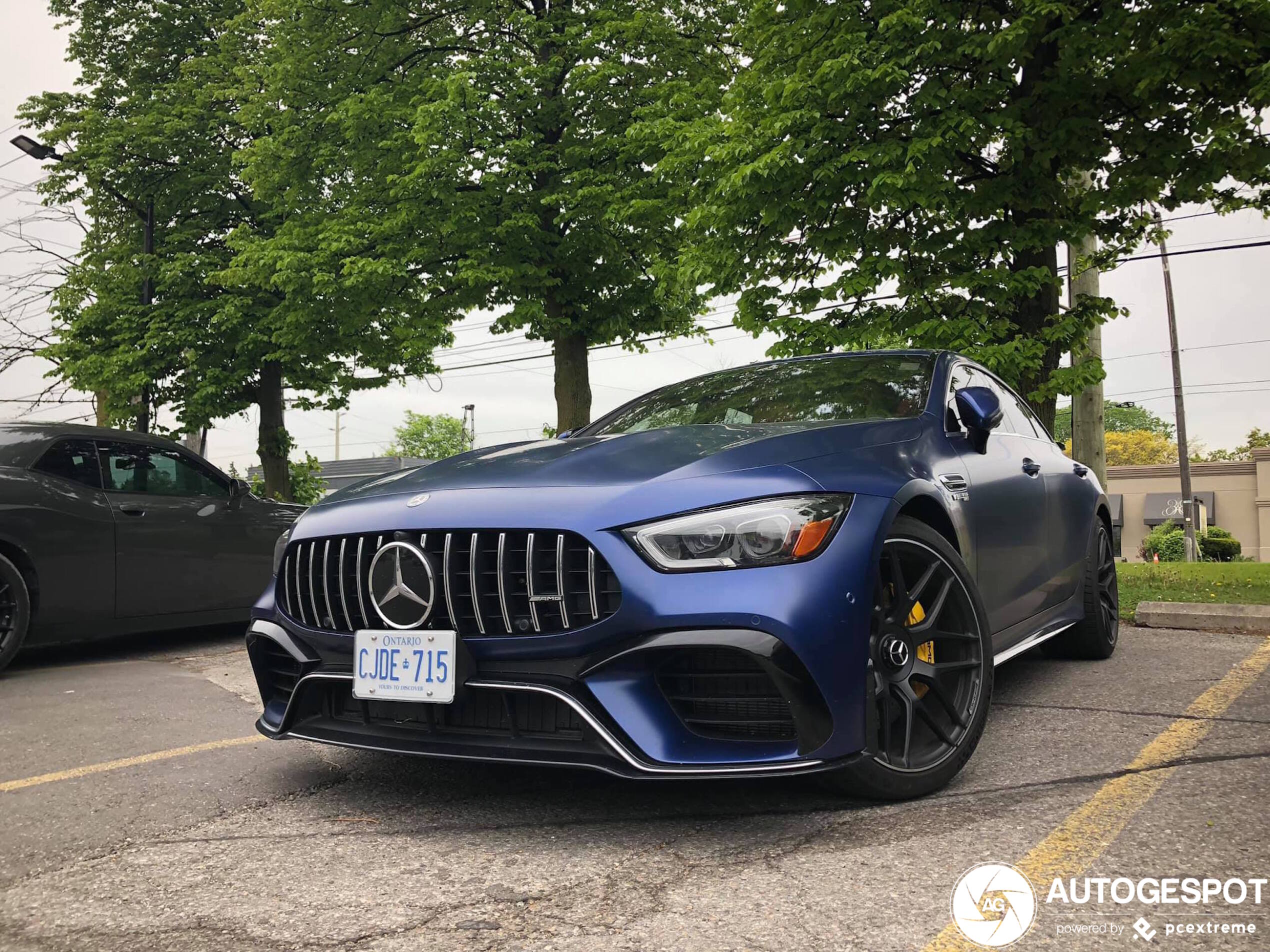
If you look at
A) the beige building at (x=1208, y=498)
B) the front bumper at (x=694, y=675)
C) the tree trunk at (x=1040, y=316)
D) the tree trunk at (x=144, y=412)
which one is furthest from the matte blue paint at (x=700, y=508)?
the beige building at (x=1208, y=498)

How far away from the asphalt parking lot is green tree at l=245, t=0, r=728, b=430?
11.3m

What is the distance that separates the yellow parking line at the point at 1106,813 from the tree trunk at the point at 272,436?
18.4m

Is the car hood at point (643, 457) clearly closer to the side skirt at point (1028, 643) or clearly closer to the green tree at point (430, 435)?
the side skirt at point (1028, 643)

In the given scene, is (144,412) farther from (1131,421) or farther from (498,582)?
(1131,421)

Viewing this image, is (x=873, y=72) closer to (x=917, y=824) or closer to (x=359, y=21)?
(x=917, y=824)

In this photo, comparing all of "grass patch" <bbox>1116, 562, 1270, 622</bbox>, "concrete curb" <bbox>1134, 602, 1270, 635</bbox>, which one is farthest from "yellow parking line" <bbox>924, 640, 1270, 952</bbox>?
"grass patch" <bbox>1116, 562, 1270, 622</bbox>

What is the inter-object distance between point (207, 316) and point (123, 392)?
198 centimetres

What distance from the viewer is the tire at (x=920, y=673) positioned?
296 cm

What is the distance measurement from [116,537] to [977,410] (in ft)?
17.3

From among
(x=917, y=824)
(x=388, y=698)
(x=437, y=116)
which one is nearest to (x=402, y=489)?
(x=388, y=698)

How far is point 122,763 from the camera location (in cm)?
394

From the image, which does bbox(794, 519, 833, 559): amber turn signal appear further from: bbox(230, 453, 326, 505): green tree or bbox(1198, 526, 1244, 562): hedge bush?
bbox(1198, 526, 1244, 562): hedge bush

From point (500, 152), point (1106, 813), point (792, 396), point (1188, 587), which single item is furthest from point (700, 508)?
point (500, 152)

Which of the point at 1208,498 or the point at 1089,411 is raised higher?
the point at 1089,411
